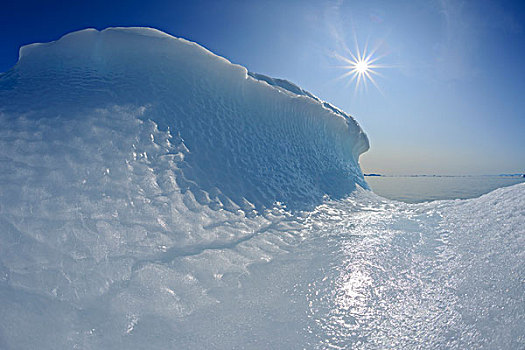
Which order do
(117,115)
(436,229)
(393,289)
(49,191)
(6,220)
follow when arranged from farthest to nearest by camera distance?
(117,115) → (436,229) → (49,191) → (6,220) → (393,289)

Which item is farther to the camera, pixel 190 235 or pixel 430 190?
pixel 430 190

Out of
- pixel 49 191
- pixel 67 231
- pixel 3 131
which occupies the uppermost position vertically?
pixel 3 131

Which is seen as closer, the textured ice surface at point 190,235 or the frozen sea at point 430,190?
the textured ice surface at point 190,235

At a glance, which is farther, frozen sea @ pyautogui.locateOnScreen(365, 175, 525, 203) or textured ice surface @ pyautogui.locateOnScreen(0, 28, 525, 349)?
frozen sea @ pyautogui.locateOnScreen(365, 175, 525, 203)

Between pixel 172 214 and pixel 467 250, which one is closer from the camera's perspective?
pixel 467 250

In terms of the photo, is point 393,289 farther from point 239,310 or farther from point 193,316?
point 193,316

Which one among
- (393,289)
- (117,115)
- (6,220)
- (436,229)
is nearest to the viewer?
(393,289)

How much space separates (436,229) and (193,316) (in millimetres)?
2951

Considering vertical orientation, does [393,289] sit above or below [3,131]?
below

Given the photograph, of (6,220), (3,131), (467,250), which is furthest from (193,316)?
(3,131)

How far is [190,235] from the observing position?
2822 mm

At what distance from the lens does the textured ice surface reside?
5.71ft

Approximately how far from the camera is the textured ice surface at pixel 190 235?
5.71ft

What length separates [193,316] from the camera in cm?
191
